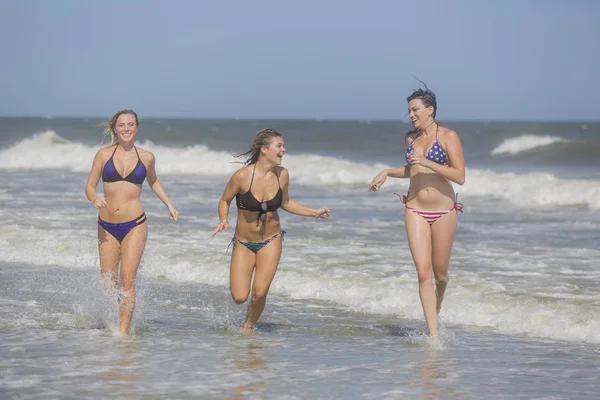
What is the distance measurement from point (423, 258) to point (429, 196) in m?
0.52

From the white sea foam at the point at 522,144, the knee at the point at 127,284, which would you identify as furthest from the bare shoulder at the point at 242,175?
the white sea foam at the point at 522,144

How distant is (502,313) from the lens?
9.34m

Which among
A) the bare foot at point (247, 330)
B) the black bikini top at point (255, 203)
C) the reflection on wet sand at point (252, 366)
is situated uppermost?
the black bikini top at point (255, 203)

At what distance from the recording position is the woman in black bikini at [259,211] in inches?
318

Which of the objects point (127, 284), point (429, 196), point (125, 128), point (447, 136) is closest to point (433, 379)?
point (429, 196)

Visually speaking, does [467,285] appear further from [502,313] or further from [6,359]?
[6,359]

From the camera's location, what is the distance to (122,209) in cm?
784

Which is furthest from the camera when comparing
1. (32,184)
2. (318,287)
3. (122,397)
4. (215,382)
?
(32,184)

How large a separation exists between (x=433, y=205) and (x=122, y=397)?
3150mm

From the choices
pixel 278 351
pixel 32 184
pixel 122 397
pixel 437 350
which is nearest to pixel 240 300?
pixel 278 351

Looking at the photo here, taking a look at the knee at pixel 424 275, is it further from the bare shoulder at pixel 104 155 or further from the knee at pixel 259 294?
the bare shoulder at pixel 104 155

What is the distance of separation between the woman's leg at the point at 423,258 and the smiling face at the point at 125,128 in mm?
2439

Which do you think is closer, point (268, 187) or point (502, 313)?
point (268, 187)

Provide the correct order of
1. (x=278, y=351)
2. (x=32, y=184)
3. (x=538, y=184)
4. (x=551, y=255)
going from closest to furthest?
(x=278, y=351)
(x=551, y=255)
(x=538, y=184)
(x=32, y=184)
